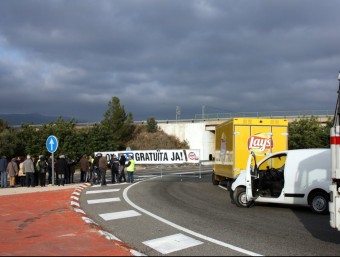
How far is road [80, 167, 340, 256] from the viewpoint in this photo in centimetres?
801

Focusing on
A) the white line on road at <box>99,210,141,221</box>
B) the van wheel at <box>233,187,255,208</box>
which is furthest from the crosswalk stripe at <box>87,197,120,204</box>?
the van wheel at <box>233,187,255,208</box>

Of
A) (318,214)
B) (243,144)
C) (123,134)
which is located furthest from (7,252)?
(123,134)

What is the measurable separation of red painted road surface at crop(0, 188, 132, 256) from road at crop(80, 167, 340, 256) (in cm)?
57

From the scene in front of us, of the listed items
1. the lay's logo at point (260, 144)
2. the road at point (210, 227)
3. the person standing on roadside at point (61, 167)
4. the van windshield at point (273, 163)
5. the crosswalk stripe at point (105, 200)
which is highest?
the lay's logo at point (260, 144)

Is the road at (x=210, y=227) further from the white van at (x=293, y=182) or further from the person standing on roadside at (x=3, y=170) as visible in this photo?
the person standing on roadside at (x=3, y=170)

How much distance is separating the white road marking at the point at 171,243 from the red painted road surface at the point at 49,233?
651 mm

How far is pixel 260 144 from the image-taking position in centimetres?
1803

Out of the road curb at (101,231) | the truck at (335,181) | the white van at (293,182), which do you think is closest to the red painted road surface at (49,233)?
the road curb at (101,231)

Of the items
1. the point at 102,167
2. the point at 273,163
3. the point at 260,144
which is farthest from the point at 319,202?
the point at 102,167

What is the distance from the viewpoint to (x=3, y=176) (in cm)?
2234

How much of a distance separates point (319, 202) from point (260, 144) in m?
5.61

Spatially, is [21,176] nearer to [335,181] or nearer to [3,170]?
[3,170]

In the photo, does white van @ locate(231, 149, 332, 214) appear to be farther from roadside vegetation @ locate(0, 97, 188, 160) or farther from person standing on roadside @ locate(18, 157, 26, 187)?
roadside vegetation @ locate(0, 97, 188, 160)

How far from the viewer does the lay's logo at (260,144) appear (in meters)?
18.0
